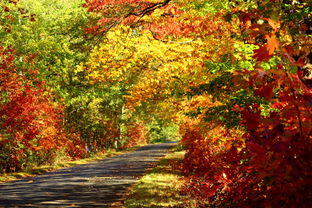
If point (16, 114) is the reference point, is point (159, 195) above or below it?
below

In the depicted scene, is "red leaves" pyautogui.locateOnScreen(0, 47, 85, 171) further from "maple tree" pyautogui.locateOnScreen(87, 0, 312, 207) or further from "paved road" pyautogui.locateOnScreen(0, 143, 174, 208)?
"maple tree" pyautogui.locateOnScreen(87, 0, 312, 207)

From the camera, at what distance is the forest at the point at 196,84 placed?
103 inches

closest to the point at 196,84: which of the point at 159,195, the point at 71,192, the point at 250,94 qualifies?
the point at 250,94

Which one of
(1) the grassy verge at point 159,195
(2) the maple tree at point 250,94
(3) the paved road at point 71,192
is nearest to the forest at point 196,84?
(2) the maple tree at point 250,94

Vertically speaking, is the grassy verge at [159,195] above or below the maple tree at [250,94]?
below

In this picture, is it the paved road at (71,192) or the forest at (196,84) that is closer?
the forest at (196,84)

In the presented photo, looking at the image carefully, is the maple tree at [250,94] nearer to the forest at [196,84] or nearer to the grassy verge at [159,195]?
the forest at [196,84]

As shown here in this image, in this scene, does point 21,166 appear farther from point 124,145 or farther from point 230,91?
point 124,145

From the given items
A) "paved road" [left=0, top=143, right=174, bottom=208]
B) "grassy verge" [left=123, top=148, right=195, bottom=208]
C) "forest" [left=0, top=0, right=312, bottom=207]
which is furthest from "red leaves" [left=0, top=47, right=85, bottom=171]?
"grassy verge" [left=123, top=148, right=195, bottom=208]

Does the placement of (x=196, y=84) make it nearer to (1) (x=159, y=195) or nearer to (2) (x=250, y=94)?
(2) (x=250, y=94)

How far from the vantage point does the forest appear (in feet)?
8.62

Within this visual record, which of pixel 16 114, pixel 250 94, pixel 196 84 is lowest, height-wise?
pixel 250 94

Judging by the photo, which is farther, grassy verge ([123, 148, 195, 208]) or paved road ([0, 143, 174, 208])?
paved road ([0, 143, 174, 208])

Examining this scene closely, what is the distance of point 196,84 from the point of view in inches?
346
